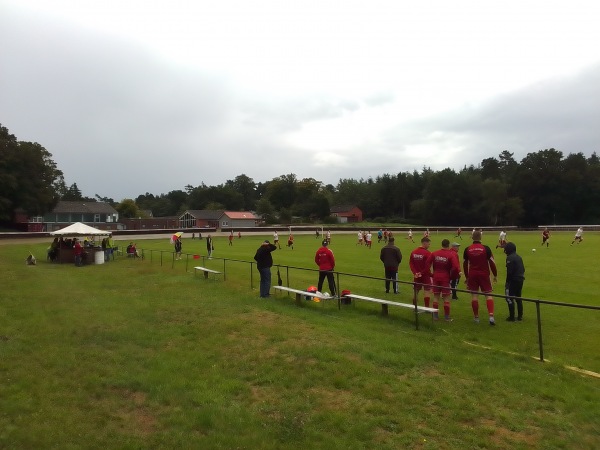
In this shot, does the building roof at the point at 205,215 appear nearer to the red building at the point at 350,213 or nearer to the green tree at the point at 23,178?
the red building at the point at 350,213

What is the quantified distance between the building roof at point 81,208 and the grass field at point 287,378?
9713cm

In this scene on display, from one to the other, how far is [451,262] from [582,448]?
247 inches

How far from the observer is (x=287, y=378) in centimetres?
698

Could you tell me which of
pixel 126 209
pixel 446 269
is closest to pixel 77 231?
pixel 446 269

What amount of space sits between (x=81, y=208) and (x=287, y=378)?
352 feet

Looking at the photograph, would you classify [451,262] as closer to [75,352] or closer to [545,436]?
[545,436]

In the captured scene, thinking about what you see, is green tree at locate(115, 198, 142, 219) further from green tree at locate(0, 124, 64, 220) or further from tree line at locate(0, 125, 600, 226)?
green tree at locate(0, 124, 64, 220)

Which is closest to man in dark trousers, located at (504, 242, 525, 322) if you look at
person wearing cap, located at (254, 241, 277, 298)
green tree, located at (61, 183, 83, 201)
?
person wearing cap, located at (254, 241, 277, 298)

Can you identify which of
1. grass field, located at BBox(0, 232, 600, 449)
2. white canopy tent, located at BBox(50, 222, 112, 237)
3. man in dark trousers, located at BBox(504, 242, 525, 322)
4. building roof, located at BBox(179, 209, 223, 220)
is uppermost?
building roof, located at BBox(179, 209, 223, 220)

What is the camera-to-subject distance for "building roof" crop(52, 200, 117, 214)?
100 m

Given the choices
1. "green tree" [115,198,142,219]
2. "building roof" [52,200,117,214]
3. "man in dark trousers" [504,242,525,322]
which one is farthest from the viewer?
"green tree" [115,198,142,219]

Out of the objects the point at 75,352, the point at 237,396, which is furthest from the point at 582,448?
the point at 75,352

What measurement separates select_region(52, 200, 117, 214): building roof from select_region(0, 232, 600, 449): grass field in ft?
319

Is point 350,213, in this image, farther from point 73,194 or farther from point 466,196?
point 73,194
